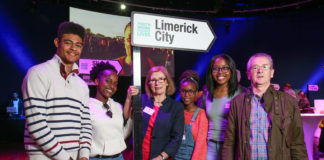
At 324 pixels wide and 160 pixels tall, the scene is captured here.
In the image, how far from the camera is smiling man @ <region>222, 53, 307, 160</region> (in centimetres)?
174

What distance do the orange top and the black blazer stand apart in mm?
201

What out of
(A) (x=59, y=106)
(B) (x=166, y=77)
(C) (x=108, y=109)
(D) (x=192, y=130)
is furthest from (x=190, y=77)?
(A) (x=59, y=106)

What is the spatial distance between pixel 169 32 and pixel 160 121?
0.83m

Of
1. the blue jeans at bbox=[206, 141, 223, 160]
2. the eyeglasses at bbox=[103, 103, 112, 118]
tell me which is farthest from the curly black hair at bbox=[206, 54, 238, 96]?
the eyeglasses at bbox=[103, 103, 112, 118]

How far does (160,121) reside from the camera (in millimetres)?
2105

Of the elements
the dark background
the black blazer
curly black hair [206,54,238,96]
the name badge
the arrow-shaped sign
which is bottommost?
the black blazer

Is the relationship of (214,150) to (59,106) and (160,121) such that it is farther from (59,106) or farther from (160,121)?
(59,106)

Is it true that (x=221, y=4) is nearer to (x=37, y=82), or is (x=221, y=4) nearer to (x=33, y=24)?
(x=33, y=24)

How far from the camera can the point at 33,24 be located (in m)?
7.19

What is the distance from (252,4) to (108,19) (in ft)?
16.2

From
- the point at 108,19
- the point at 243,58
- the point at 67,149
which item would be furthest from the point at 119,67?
the point at 67,149

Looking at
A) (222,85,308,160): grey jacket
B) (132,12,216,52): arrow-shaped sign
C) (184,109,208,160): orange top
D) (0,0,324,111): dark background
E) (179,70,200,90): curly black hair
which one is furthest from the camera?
(0,0,324,111): dark background

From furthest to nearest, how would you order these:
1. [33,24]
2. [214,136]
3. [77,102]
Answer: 1. [33,24]
2. [214,136]
3. [77,102]

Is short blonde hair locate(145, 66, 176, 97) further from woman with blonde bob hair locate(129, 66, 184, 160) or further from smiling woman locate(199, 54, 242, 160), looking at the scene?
smiling woman locate(199, 54, 242, 160)
